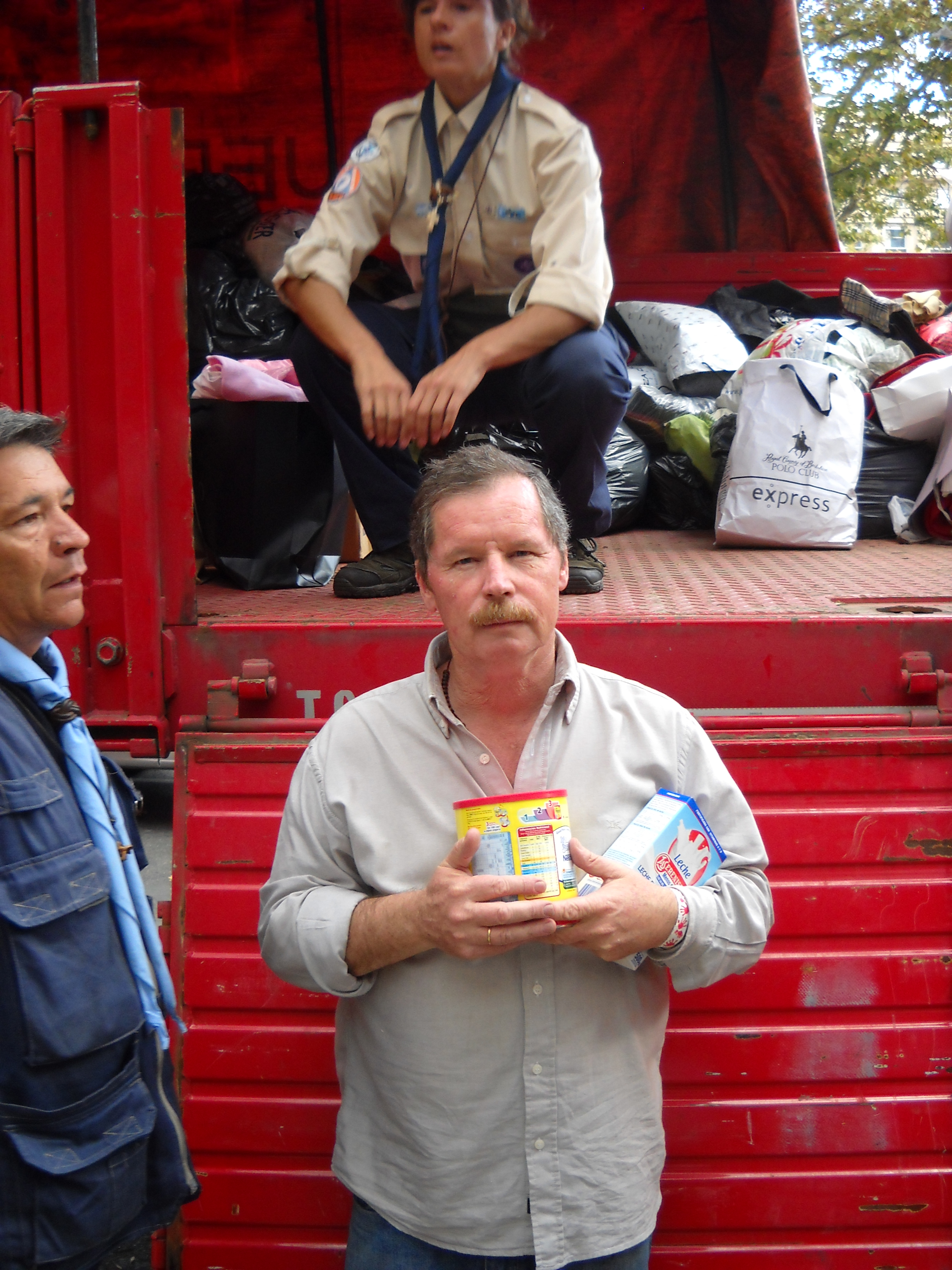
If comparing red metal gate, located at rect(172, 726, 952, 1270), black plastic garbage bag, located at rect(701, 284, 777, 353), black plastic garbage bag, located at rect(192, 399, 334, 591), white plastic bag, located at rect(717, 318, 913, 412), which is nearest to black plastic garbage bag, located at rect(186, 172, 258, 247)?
black plastic garbage bag, located at rect(192, 399, 334, 591)

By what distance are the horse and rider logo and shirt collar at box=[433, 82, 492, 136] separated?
1.27m

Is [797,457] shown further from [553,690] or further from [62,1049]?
[62,1049]

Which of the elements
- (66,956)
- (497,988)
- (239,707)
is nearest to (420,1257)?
(497,988)

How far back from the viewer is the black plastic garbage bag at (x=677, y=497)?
3852 mm

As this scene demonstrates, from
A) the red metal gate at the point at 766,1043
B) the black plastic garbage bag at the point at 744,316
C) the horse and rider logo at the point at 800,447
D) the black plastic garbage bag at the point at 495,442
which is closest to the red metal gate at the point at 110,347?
the red metal gate at the point at 766,1043

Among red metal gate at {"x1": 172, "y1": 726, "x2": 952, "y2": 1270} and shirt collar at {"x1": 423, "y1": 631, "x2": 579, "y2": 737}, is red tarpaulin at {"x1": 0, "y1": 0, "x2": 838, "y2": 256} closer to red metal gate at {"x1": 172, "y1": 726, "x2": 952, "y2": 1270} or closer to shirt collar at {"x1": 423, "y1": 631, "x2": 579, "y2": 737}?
red metal gate at {"x1": 172, "y1": 726, "x2": 952, "y2": 1270}

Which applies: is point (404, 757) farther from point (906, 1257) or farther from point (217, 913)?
point (906, 1257)

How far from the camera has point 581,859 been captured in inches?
57.3

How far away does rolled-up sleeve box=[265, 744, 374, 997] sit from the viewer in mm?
1568

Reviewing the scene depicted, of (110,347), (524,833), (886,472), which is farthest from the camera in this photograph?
(886,472)

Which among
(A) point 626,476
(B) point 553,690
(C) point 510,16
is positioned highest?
(C) point 510,16

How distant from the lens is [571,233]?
2611mm

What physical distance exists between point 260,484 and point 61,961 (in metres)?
1.88

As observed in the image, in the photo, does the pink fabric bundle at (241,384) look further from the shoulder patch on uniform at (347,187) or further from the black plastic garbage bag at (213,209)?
the black plastic garbage bag at (213,209)
